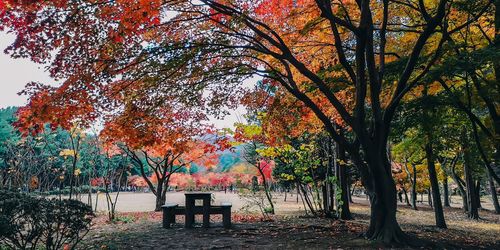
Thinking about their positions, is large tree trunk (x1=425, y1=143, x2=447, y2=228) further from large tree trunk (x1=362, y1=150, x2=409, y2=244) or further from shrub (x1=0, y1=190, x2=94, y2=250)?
shrub (x1=0, y1=190, x2=94, y2=250)

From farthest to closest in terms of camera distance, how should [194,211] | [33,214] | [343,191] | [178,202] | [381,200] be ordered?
[178,202]
[343,191]
[194,211]
[381,200]
[33,214]

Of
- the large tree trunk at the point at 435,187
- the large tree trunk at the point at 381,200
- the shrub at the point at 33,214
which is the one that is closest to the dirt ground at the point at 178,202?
the large tree trunk at the point at 435,187

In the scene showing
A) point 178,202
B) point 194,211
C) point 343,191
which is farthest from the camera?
point 178,202

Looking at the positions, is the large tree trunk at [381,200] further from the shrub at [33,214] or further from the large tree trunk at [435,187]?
the shrub at [33,214]

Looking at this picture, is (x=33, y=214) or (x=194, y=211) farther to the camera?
(x=194, y=211)

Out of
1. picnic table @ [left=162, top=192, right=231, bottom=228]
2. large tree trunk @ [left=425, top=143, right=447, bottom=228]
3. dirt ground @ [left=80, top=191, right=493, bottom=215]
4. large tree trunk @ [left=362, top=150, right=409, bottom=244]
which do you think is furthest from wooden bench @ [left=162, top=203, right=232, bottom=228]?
large tree trunk @ [left=425, top=143, right=447, bottom=228]

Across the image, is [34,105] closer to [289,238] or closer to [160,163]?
[289,238]

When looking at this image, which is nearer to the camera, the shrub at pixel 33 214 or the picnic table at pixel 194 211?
the shrub at pixel 33 214

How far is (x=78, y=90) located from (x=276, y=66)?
6.29 metres

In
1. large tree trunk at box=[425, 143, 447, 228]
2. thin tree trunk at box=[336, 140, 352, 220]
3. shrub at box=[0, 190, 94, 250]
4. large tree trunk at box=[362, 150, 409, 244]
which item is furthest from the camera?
thin tree trunk at box=[336, 140, 352, 220]

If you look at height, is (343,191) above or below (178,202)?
above

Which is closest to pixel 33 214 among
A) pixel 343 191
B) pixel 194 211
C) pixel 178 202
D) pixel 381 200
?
pixel 194 211

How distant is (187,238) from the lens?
9.27 m

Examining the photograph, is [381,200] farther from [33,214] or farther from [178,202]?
[178,202]
